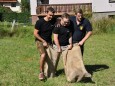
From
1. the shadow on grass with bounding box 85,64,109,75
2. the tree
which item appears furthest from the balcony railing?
the tree

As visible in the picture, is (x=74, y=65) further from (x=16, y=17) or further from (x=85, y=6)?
(x=16, y=17)

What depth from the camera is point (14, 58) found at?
39.1 feet

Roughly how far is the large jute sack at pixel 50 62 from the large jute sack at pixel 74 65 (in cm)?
28

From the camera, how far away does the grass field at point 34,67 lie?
832 centimetres

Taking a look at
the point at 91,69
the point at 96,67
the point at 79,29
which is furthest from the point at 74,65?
the point at 96,67

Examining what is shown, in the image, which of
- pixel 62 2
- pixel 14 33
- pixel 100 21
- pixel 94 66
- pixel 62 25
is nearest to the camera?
pixel 62 25

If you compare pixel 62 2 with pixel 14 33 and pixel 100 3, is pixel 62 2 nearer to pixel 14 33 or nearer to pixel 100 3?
pixel 100 3

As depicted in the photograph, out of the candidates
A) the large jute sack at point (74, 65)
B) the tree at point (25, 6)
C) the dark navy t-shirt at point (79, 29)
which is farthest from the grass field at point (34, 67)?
the tree at point (25, 6)

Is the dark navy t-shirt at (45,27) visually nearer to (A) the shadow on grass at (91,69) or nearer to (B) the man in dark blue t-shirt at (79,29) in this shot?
(B) the man in dark blue t-shirt at (79,29)

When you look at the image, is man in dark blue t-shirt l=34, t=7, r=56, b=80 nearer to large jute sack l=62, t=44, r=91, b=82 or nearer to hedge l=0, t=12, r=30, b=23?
large jute sack l=62, t=44, r=91, b=82

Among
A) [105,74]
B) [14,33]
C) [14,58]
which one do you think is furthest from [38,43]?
[14,33]

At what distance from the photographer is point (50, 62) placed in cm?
865

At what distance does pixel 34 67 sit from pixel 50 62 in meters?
1.66

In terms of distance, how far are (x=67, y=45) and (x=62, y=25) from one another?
1.67 ft
